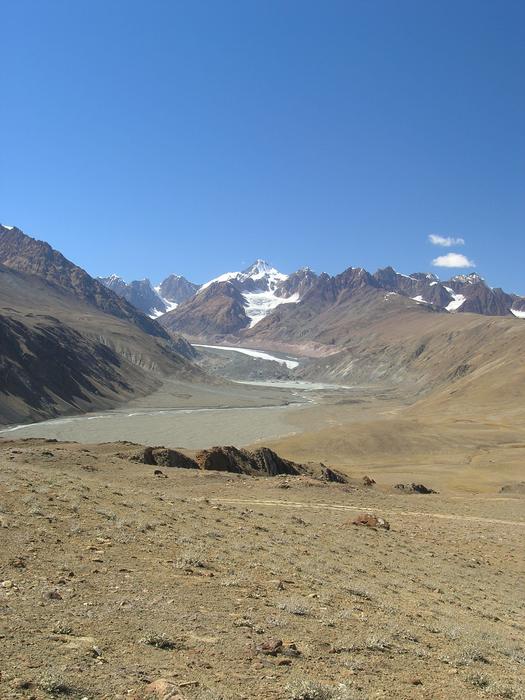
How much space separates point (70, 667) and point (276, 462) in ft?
125

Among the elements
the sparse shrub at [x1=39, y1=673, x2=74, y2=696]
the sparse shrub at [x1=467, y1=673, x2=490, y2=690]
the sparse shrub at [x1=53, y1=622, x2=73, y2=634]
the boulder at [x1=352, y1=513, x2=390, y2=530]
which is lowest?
the boulder at [x1=352, y1=513, x2=390, y2=530]

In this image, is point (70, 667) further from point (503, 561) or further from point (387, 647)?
point (503, 561)

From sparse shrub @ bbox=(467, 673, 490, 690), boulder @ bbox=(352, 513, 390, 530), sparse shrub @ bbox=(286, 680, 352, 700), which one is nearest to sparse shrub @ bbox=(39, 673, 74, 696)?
sparse shrub @ bbox=(286, 680, 352, 700)

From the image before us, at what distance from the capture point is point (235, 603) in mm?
11570

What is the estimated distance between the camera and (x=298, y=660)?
30.0 ft

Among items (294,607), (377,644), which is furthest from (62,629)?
(377,644)

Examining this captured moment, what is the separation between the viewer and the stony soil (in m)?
8.17

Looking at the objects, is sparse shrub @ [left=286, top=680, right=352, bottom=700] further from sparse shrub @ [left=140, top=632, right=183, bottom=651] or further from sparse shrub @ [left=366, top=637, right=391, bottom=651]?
sparse shrub @ [left=366, top=637, right=391, bottom=651]

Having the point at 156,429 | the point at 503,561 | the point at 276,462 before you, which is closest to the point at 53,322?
the point at 156,429

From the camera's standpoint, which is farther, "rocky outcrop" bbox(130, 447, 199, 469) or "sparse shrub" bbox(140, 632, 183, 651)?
"rocky outcrop" bbox(130, 447, 199, 469)

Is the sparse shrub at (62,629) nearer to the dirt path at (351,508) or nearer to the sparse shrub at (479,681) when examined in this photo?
the sparse shrub at (479,681)

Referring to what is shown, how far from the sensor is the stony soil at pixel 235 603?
817 centimetres

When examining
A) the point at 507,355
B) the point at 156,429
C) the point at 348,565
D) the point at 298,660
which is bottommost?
the point at 156,429

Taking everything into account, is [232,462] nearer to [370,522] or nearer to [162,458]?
[162,458]
